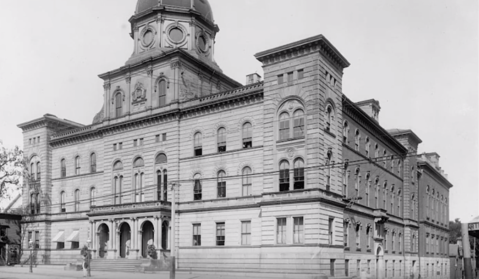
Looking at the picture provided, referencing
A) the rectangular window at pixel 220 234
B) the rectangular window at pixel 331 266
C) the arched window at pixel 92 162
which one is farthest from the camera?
the arched window at pixel 92 162

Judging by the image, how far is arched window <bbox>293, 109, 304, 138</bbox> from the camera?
135 feet

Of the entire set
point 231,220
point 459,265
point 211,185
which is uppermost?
point 211,185

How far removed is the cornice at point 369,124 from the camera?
154ft

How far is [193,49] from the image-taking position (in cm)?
5522

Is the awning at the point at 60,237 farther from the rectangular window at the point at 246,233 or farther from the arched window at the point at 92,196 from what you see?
the rectangular window at the point at 246,233

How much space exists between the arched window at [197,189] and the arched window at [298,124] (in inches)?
432

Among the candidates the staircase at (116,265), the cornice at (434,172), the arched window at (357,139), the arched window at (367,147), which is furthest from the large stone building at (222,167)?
the cornice at (434,172)

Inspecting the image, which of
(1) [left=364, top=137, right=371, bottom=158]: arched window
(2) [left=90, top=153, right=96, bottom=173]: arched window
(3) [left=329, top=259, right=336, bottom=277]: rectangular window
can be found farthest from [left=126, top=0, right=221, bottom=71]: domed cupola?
(3) [left=329, top=259, right=336, bottom=277]: rectangular window

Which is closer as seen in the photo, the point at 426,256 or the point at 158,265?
the point at 158,265

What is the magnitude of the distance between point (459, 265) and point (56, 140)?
211 ft

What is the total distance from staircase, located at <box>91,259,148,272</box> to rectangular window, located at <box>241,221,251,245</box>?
952 cm

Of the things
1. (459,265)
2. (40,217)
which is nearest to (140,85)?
(40,217)

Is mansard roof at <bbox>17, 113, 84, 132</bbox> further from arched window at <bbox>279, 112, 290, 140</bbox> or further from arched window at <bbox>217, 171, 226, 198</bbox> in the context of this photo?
arched window at <bbox>279, 112, 290, 140</bbox>

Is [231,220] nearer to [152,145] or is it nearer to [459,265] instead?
[152,145]
